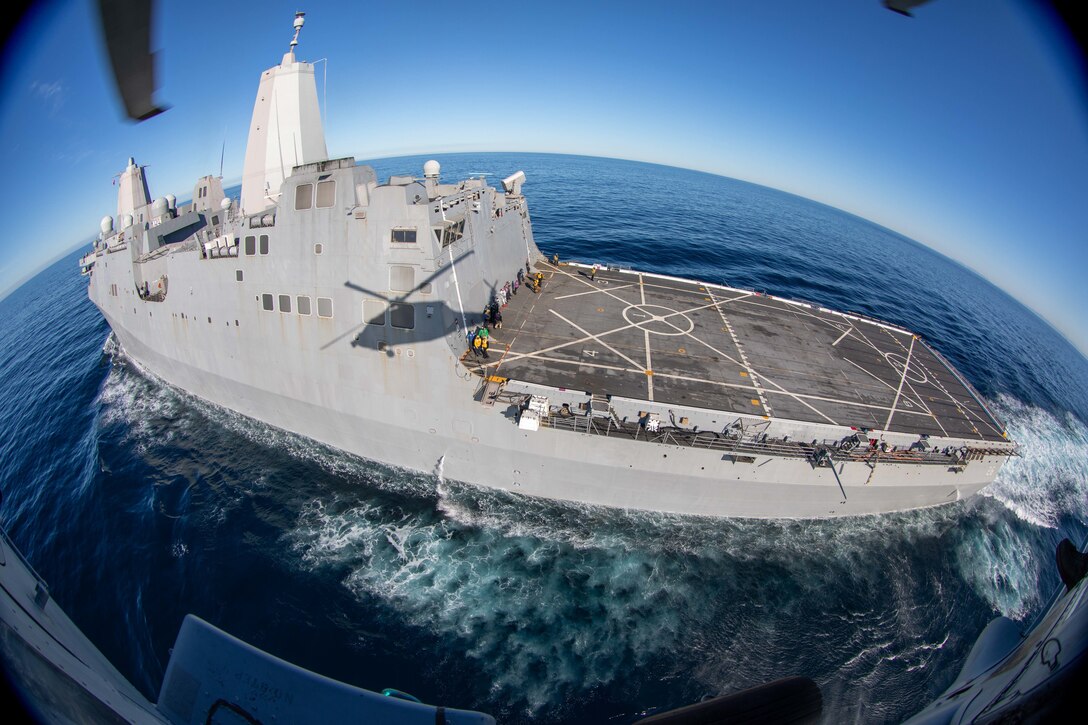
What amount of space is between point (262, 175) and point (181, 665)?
20.7 metres

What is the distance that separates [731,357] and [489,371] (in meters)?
10.7

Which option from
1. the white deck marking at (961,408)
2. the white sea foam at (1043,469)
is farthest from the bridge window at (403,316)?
the white sea foam at (1043,469)

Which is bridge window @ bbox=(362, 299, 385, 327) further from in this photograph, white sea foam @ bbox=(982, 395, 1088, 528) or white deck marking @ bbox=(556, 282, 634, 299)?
white sea foam @ bbox=(982, 395, 1088, 528)

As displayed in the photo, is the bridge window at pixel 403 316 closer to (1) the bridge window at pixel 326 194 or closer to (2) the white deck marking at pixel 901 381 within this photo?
(1) the bridge window at pixel 326 194

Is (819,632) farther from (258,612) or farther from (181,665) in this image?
(258,612)

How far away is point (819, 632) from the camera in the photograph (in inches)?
478

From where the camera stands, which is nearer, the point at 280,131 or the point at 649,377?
the point at 649,377

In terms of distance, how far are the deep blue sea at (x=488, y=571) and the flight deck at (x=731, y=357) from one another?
4404 millimetres

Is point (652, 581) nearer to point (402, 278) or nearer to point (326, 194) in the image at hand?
point (402, 278)

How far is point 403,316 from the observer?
1444cm

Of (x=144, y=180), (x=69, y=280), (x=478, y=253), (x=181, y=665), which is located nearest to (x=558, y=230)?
(x=478, y=253)

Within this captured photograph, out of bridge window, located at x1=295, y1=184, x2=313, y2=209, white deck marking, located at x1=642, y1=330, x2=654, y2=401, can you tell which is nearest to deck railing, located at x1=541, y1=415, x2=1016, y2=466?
white deck marking, located at x1=642, y1=330, x2=654, y2=401

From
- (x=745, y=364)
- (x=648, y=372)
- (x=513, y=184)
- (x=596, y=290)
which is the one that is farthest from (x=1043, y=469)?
(x=513, y=184)

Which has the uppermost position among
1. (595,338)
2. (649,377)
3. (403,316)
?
(403,316)
